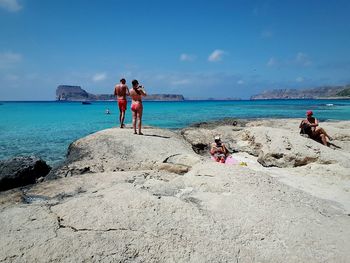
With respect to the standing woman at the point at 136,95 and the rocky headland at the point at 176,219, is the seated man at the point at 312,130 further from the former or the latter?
the standing woman at the point at 136,95

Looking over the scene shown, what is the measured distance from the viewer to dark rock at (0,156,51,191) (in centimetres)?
741

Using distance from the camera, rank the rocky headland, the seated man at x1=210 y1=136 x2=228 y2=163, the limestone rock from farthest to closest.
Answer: the seated man at x1=210 y1=136 x2=228 y2=163
the limestone rock
the rocky headland

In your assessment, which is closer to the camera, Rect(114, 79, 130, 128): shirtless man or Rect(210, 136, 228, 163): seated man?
Rect(210, 136, 228, 163): seated man

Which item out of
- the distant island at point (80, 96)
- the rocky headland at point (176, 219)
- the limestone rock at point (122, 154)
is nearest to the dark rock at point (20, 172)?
the limestone rock at point (122, 154)

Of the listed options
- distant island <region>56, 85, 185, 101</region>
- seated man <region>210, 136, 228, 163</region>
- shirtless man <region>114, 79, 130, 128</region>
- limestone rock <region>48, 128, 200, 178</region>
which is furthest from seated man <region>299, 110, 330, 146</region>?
distant island <region>56, 85, 185, 101</region>

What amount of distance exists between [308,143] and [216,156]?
285 cm

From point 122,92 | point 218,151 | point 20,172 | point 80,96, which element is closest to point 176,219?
point 20,172

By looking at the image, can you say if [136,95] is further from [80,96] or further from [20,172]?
[80,96]

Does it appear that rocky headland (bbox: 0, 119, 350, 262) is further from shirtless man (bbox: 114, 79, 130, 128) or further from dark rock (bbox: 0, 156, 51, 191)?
shirtless man (bbox: 114, 79, 130, 128)

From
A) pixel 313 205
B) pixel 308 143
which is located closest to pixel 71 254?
pixel 313 205

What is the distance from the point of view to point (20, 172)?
302 inches

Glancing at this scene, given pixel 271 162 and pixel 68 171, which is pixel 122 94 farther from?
pixel 271 162

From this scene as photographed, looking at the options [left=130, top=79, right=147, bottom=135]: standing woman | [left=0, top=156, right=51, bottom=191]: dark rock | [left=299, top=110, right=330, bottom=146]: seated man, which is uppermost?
[left=130, top=79, right=147, bottom=135]: standing woman

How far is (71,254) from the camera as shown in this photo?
3527 mm
